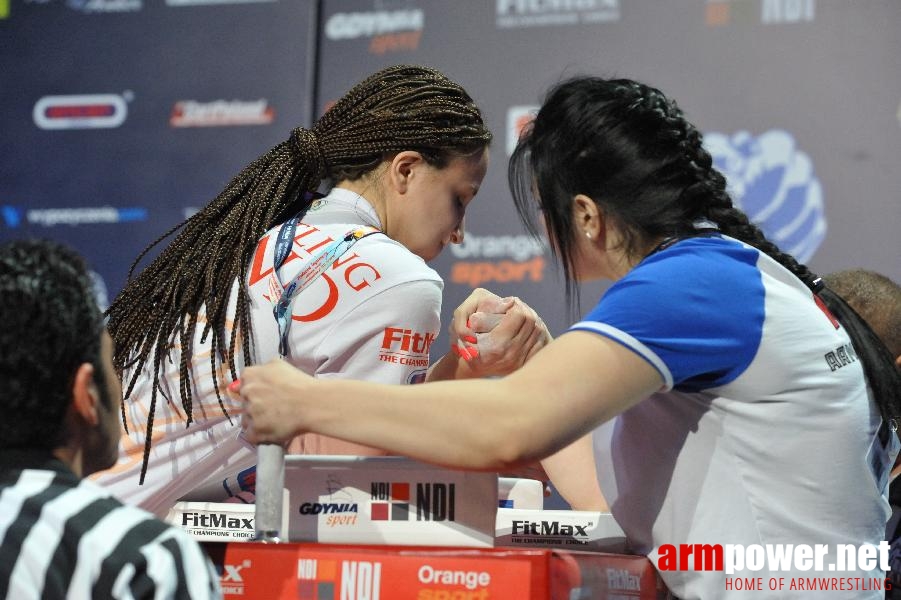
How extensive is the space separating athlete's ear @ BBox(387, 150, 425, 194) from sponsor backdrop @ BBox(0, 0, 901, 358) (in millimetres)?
1070

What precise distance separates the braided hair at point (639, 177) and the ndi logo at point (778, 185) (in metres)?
1.69

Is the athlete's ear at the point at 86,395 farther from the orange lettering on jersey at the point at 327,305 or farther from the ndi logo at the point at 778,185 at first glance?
the ndi logo at the point at 778,185

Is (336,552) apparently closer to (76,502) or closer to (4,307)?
(76,502)

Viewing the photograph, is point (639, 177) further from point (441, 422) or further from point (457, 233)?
point (457, 233)

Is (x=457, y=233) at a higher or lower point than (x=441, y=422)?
higher

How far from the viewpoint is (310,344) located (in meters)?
1.55

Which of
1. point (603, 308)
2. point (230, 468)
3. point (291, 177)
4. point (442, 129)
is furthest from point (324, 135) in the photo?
point (603, 308)

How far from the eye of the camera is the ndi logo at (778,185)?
2.98 m

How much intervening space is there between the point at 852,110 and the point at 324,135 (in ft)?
5.92

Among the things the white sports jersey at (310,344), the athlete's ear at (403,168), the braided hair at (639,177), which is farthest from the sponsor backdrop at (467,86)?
the braided hair at (639,177)

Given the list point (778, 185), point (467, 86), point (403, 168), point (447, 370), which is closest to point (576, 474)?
point (447, 370)

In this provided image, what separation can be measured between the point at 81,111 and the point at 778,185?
2.28 metres

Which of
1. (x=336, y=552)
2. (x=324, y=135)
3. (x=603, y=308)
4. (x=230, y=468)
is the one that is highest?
(x=324, y=135)

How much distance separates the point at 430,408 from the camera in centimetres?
108
